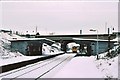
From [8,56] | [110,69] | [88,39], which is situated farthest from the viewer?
[88,39]

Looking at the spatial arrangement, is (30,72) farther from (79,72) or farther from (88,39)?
(88,39)

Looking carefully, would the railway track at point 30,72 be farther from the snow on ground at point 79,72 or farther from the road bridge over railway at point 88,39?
the road bridge over railway at point 88,39

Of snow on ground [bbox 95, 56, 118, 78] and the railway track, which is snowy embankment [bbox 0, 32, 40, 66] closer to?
the railway track

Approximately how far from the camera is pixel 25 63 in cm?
3606

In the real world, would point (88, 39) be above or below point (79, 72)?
above

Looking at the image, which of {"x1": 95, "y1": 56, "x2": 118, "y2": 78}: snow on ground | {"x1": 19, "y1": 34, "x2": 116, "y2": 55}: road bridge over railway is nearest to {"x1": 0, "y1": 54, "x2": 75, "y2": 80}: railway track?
{"x1": 95, "y1": 56, "x2": 118, "y2": 78}: snow on ground

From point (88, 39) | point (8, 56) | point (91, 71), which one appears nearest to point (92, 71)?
point (91, 71)

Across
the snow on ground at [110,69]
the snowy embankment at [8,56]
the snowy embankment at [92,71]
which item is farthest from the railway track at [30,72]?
the snow on ground at [110,69]

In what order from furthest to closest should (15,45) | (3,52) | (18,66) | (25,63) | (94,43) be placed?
(94,43), (15,45), (3,52), (25,63), (18,66)

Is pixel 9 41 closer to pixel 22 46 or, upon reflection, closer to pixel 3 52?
pixel 22 46

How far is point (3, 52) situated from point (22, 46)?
12568mm

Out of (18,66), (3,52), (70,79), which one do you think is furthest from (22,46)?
(70,79)

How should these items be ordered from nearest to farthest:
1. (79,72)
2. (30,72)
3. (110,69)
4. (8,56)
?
(79,72) → (110,69) → (30,72) → (8,56)

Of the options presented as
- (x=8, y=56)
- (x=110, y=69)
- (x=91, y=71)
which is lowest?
(x=8, y=56)
